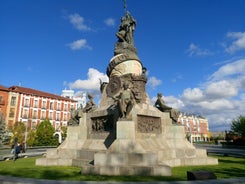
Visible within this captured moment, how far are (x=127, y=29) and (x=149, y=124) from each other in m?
8.69

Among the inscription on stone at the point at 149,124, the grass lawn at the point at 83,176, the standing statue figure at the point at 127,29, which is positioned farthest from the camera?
the standing statue figure at the point at 127,29

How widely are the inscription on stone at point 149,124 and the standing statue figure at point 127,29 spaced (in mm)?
7214

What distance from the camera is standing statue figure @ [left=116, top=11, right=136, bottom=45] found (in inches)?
659

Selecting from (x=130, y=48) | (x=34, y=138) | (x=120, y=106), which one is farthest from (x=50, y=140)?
(x=120, y=106)

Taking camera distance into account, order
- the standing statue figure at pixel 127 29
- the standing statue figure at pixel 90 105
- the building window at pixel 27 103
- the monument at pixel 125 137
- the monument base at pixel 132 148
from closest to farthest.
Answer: the monument base at pixel 132 148 → the monument at pixel 125 137 → the standing statue figure at pixel 90 105 → the standing statue figure at pixel 127 29 → the building window at pixel 27 103

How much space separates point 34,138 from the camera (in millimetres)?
49594

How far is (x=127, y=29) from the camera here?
1698 cm

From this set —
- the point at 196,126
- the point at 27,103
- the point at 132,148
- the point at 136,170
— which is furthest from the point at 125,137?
the point at 196,126

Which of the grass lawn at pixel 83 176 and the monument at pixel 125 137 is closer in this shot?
the grass lawn at pixel 83 176

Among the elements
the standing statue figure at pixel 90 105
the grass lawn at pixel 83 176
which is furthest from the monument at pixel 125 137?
the grass lawn at pixel 83 176

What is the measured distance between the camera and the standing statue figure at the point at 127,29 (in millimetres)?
16734

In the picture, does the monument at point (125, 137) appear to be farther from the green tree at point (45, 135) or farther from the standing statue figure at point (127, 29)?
the green tree at point (45, 135)

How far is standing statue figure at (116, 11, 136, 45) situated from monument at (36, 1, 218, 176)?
175 cm

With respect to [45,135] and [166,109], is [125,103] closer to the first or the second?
[166,109]
